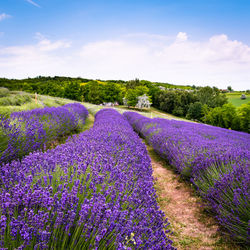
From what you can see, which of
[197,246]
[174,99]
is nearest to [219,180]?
[197,246]

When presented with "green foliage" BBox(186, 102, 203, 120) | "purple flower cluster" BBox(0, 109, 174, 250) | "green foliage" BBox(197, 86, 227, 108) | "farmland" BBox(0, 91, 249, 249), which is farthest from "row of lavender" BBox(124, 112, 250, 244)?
"green foliage" BBox(197, 86, 227, 108)

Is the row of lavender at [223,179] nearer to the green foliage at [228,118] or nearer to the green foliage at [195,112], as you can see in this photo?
the green foliage at [228,118]

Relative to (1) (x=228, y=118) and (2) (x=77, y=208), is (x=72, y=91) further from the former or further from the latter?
(2) (x=77, y=208)

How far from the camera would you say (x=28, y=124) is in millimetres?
4473

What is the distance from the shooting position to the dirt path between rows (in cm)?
236

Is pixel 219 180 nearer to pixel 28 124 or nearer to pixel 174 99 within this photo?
pixel 28 124

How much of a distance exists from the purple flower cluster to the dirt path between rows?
3.40 ft

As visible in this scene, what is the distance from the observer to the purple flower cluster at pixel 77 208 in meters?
0.96

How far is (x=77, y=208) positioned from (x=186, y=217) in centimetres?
226

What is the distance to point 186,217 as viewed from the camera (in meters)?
2.92

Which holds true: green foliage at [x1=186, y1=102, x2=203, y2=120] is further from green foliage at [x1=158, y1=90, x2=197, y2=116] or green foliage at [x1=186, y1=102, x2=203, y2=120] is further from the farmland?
the farmland

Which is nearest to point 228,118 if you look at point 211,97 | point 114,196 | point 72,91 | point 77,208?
point 211,97

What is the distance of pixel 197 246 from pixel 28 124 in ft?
13.9

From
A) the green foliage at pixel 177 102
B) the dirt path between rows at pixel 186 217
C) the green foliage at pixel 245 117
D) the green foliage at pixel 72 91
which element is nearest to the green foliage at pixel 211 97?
the green foliage at pixel 177 102
